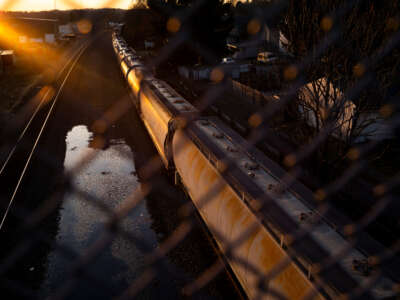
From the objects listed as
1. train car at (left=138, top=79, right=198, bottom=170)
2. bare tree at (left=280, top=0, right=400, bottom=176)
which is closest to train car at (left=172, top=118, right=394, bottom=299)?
train car at (left=138, top=79, right=198, bottom=170)

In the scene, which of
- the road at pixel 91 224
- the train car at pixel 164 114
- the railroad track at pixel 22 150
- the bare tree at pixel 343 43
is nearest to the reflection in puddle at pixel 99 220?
the road at pixel 91 224

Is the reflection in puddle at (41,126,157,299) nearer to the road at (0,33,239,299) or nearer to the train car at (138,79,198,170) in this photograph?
the road at (0,33,239,299)

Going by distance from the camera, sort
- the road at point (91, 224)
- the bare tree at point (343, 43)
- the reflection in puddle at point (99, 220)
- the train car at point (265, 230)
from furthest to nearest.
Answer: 1. the bare tree at point (343, 43)
2. the reflection in puddle at point (99, 220)
3. the road at point (91, 224)
4. the train car at point (265, 230)

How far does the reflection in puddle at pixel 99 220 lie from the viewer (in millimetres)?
6844

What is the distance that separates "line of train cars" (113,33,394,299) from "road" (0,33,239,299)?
4.47ft

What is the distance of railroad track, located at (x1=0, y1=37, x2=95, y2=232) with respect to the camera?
9.65 metres

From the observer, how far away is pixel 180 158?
317 inches

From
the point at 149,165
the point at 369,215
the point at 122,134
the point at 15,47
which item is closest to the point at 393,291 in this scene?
the point at 369,215

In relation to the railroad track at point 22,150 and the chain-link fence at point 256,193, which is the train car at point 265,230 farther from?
the railroad track at point 22,150

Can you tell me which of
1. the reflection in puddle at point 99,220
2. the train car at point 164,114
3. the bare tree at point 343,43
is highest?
the bare tree at point 343,43

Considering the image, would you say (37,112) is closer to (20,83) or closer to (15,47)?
(20,83)

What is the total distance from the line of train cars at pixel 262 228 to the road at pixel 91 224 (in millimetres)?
1364

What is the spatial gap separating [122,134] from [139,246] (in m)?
8.23

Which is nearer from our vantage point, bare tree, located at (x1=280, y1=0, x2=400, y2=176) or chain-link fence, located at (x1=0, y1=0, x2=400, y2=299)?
chain-link fence, located at (x1=0, y1=0, x2=400, y2=299)
